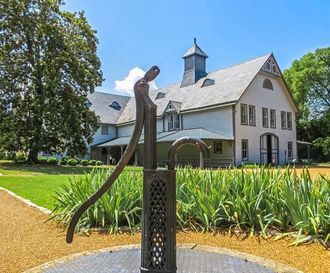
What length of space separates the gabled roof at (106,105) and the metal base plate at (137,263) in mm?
35834

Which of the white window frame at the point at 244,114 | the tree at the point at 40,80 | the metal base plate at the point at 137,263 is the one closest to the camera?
the metal base plate at the point at 137,263

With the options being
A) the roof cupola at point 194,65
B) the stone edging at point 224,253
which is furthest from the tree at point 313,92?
the stone edging at point 224,253

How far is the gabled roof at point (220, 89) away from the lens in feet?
94.2

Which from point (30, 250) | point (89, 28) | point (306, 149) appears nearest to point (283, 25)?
point (30, 250)

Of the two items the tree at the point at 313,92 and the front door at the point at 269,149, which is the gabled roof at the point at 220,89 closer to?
the front door at the point at 269,149

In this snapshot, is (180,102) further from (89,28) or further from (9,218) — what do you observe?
(9,218)

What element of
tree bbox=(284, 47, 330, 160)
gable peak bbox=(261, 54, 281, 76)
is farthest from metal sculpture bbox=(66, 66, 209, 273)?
tree bbox=(284, 47, 330, 160)

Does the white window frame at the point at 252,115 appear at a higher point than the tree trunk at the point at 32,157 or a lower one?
higher

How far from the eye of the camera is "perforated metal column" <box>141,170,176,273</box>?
3.08 metres

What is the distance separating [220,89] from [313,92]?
20314 mm

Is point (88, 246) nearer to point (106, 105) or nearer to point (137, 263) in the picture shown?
point (137, 263)

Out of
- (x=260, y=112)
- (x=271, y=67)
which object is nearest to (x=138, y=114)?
(x=260, y=112)

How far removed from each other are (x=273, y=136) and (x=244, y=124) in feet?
15.2

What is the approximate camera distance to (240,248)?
4711mm
